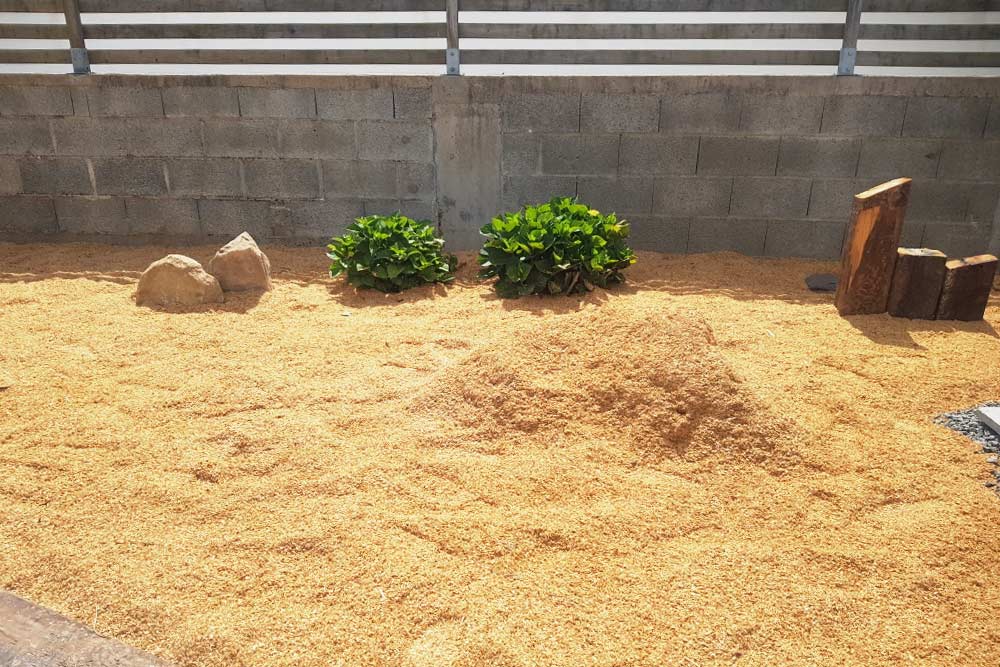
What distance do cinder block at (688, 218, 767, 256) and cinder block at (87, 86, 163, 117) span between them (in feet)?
15.3

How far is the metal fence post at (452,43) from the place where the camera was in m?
5.21

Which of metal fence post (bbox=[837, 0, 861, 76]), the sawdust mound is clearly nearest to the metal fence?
metal fence post (bbox=[837, 0, 861, 76])

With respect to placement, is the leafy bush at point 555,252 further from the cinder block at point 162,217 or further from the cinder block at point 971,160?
the cinder block at point 162,217

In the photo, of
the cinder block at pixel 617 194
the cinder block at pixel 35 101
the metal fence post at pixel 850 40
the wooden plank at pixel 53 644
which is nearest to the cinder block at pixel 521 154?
the cinder block at pixel 617 194

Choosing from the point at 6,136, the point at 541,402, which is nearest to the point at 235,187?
the point at 6,136

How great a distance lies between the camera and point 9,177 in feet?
19.1

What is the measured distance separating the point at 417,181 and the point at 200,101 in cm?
192

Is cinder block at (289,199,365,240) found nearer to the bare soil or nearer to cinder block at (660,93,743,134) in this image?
the bare soil

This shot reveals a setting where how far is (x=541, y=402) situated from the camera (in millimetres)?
2979

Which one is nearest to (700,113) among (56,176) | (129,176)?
(129,176)

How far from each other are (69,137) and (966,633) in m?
6.81

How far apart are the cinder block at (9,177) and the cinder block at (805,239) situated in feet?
21.5

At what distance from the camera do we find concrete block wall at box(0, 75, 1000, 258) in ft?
17.1

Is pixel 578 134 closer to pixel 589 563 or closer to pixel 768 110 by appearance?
pixel 768 110
